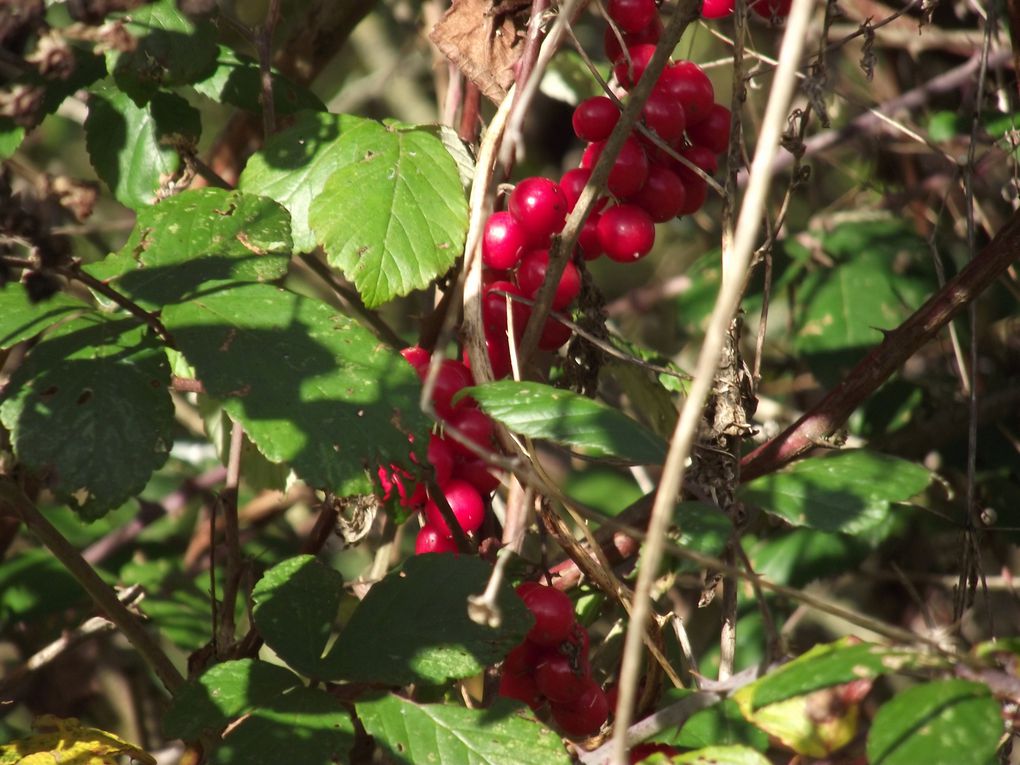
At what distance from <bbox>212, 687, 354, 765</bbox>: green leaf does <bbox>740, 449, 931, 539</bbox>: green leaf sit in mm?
410

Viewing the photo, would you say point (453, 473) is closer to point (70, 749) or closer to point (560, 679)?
point (560, 679)

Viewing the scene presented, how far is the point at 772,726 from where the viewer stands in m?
0.91

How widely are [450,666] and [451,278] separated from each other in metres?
0.50

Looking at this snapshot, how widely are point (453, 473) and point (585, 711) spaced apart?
29 cm

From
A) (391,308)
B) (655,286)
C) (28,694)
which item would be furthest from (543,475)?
(391,308)

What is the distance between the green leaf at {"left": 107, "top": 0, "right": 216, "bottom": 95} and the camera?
4.18 ft

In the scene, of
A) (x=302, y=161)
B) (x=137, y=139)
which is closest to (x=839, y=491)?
(x=302, y=161)

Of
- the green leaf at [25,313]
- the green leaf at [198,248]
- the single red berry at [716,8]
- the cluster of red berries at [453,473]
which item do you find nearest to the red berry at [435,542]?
the cluster of red berries at [453,473]

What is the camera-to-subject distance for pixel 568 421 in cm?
94

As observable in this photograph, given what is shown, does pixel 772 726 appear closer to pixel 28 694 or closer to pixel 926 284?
pixel 926 284

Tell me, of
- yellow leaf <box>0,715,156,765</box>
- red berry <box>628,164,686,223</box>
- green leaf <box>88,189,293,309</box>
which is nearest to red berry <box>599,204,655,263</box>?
red berry <box>628,164,686,223</box>

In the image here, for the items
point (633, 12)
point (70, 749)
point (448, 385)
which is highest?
point (633, 12)

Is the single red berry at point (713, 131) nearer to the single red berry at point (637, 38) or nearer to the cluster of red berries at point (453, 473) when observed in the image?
the single red berry at point (637, 38)

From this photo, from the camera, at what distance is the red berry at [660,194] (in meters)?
1.23
